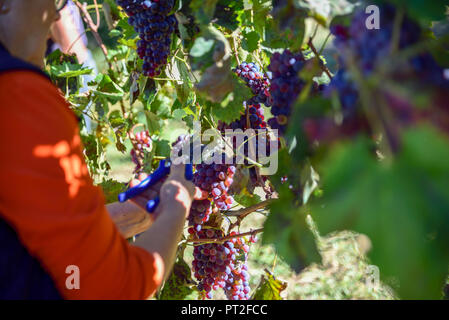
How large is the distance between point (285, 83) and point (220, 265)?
2.78ft

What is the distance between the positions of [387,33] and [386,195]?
0.87ft

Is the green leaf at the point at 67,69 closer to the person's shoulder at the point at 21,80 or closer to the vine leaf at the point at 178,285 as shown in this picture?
the vine leaf at the point at 178,285

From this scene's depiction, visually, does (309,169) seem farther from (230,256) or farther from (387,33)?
(230,256)

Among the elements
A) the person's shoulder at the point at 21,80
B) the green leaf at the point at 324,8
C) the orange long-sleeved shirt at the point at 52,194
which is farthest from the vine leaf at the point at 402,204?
the person's shoulder at the point at 21,80

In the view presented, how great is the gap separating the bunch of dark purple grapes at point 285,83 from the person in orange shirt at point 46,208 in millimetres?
454

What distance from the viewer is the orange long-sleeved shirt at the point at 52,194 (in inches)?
32.6

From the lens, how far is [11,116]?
0.83 metres

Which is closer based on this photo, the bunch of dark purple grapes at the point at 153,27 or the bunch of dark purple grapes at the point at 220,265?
the bunch of dark purple grapes at the point at 153,27

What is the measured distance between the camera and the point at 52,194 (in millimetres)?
836

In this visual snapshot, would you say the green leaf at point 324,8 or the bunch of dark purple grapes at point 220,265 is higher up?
the green leaf at point 324,8

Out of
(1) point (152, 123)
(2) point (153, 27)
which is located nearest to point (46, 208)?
(2) point (153, 27)

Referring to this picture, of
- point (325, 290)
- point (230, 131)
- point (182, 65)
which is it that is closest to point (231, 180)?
point (230, 131)

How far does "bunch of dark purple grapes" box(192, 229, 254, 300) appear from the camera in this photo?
164 cm
